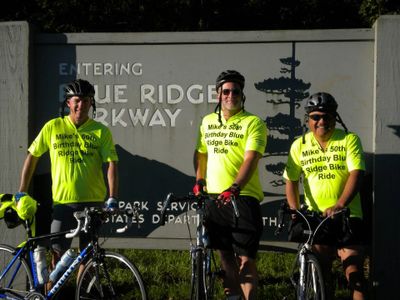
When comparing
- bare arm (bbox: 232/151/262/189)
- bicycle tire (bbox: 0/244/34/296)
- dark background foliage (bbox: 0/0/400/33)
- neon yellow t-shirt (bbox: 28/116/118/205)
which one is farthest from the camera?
dark background foliage (bbox: 0/0/400/33)

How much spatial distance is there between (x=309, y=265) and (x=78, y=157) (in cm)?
207

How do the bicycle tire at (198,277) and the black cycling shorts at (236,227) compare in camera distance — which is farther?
the black cycling shorts at (236,227)

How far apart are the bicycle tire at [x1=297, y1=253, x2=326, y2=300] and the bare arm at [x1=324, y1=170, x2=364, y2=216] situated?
41 cm

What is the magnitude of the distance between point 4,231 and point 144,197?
1404mm

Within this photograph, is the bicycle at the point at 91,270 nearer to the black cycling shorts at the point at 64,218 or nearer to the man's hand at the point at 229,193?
the black cycling shorts at the point at 64,218

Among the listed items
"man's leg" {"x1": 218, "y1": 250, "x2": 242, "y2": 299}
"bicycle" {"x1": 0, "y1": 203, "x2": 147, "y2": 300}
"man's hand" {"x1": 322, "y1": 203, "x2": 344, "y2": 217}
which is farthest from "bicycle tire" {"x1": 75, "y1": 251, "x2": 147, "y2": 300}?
"man's hand" {"x1": 322, "y1": 203, "x2": 344, "y2": 217}

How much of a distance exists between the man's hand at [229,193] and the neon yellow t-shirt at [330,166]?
0.73 m

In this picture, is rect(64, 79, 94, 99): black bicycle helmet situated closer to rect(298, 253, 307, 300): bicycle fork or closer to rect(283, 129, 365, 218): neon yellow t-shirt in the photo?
rect(283, 129, 365, 218): neon yellow t-shirt

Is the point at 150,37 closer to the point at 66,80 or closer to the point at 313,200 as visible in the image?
the point at 66,80

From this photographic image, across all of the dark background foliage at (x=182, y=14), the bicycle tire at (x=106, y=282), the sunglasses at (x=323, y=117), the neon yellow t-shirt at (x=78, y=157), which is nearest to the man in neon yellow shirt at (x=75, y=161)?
the neon yellow t-shirt at (x=78, y=157)

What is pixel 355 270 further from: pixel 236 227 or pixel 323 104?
pixel 323 104

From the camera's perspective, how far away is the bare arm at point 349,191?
16.9 ft

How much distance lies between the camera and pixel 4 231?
22.0 ft

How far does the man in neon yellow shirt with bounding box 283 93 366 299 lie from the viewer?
534 cm
